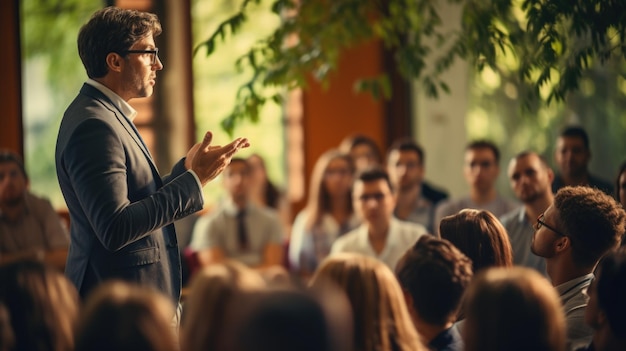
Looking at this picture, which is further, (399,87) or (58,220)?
(399,87)

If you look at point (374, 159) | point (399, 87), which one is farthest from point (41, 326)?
point (399, 87)

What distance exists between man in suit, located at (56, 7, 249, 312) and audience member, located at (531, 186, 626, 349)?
0.98m

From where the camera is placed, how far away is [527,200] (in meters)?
4.43

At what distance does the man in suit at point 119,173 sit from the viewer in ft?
7.32

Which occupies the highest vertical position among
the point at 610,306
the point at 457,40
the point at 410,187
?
the point at 457,40

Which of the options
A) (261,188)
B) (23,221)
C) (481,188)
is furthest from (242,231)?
(481,188)

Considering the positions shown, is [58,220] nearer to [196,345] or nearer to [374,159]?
[374,159]

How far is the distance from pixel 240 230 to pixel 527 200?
2065 mm

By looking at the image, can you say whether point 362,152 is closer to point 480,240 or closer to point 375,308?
point 480,240

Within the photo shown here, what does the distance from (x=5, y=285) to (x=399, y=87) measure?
6062 mm

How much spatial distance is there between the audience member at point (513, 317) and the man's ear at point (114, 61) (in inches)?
42.7

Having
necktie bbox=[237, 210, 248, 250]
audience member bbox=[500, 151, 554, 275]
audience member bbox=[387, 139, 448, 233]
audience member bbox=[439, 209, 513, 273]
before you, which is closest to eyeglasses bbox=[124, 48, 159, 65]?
audience member bbox=[439, 209, 513, 273]

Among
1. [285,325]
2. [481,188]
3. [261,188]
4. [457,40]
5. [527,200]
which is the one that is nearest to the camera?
[285,325]

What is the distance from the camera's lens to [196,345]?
74.9 inches
